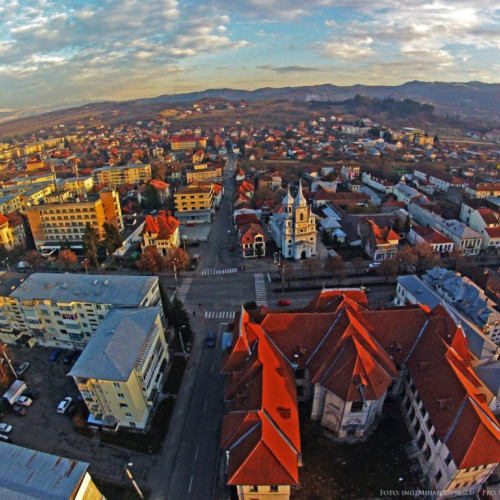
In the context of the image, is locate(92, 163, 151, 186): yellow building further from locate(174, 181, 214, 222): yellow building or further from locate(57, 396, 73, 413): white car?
locate(57, 396, 73, 413): white car

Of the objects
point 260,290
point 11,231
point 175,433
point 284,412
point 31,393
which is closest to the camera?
point 284,412

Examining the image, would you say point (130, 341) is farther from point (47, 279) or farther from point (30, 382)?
point (47, 279)

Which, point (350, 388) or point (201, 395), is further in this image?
point (201, 395)

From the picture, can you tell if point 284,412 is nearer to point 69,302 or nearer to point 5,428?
point 5,428

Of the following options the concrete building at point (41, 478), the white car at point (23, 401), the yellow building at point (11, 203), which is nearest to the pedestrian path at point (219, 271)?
the white car at point (23, 401)

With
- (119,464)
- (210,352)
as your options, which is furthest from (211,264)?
(119,464)

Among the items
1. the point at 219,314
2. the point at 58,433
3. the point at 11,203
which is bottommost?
the point at 58,433

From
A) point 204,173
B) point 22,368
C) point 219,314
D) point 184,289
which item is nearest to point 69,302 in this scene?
point 22,368
